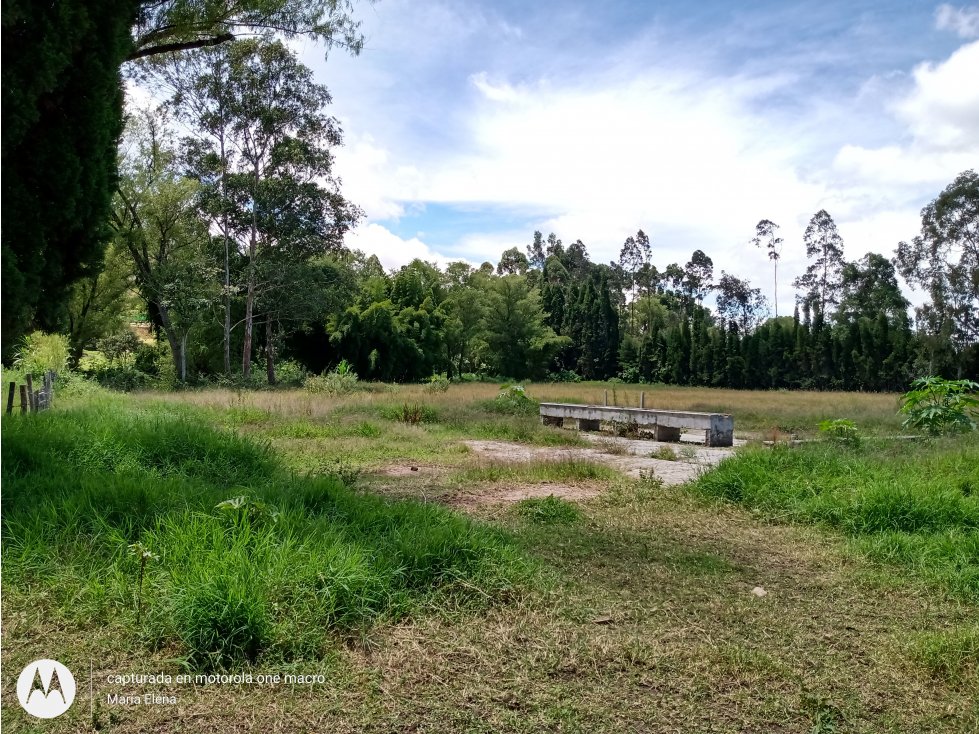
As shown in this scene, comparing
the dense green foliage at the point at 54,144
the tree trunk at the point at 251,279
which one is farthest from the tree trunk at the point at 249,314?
the dense green foliage at the point at 54,144

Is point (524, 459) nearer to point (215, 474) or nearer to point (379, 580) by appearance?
point (215, 474)

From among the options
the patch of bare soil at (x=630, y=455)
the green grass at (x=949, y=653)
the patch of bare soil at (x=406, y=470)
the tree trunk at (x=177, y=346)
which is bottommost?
the green grass at (x=949, y=653)

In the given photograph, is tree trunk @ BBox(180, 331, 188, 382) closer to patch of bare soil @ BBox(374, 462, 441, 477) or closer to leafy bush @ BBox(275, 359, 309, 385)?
leafy bush @ BBox(275, 359, 309, 385)

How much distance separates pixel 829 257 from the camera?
51.1 meters

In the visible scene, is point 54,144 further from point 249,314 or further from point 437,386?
point 249,314

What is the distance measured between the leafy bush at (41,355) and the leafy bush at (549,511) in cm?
1745

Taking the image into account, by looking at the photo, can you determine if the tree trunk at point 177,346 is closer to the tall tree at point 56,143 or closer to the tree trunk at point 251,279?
the tree trunk at point 251,279

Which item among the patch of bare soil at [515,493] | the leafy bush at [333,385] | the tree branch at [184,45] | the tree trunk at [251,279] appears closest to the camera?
the patch of bare soil at [515,493]

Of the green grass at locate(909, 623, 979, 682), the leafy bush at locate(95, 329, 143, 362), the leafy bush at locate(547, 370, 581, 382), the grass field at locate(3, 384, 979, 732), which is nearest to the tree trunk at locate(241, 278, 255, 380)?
the leafy bush at locate(95, 329, 143, 362)

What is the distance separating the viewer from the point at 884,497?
5438mm

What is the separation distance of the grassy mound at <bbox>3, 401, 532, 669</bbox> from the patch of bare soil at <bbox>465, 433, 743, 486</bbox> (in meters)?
3.93

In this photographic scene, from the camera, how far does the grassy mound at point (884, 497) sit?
449 cm

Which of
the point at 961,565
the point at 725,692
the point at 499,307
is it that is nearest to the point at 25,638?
the point at 725,692

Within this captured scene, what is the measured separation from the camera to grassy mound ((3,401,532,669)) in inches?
118
